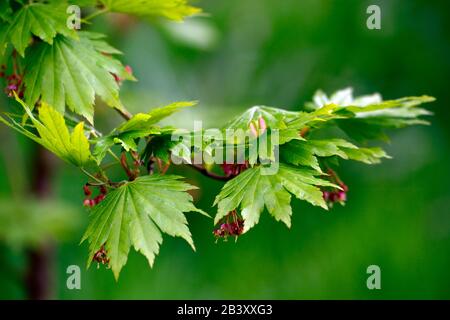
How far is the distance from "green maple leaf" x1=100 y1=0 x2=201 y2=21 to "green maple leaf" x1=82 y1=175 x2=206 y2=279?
0.34 metres

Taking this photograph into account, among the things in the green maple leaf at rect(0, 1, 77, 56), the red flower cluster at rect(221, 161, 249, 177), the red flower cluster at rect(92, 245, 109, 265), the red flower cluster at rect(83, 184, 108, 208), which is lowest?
the red flower cluster at rect(92, 245, 109, 265)

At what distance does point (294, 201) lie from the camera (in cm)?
344

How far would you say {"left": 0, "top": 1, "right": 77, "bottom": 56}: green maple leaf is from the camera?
1.08 m

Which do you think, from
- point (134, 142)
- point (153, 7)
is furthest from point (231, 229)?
point (153, 7)

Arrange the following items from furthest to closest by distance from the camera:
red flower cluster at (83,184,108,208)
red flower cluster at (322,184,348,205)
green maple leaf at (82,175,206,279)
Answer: red flower cluster at (322,184,348,205)
red flower cluster at (83,184,108,208)
green maple leaf at (82,175,206,279)

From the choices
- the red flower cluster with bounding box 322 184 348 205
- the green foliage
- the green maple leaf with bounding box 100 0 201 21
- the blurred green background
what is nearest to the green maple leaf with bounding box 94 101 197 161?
the green foliage

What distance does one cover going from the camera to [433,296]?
10.8ft

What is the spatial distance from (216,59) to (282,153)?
3205mm

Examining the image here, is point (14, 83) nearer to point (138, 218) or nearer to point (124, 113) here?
point (124, 113)

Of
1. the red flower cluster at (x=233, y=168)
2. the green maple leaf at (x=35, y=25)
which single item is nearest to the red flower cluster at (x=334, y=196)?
the red flower cluster at (x=233, y=168)

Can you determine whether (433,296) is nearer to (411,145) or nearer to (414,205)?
(414,205)

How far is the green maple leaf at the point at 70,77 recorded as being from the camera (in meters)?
1.09

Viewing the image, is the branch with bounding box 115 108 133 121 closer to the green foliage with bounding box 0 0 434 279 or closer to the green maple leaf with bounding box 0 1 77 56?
the green foliage with bounding box 0 0 434 279

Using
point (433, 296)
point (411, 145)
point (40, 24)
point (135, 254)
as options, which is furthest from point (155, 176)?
point (411, 145)
